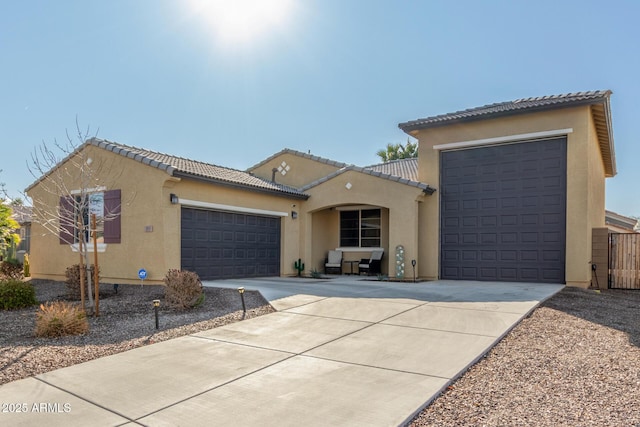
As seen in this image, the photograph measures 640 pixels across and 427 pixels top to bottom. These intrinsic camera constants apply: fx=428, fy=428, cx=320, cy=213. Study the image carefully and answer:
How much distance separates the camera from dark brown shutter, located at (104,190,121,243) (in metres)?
13.0

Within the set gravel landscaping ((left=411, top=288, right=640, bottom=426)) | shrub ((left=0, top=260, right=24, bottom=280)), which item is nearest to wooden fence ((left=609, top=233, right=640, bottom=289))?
gravel landscaping ((left=411, top=288, right=640, bottom=426))

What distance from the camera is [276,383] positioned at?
460 centimetres

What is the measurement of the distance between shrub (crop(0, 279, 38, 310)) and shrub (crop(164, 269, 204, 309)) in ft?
11.6

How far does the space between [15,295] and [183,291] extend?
403 centimetres

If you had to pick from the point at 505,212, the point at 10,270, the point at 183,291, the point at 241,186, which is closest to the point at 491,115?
the point at 505,212

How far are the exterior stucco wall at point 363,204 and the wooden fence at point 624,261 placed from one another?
20.4 feet

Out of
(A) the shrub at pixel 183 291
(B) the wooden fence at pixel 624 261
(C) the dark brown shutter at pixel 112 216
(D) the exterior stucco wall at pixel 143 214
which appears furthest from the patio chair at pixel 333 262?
(B) the wooden fence at pixel 624 261

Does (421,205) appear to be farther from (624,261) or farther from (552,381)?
(552,381)

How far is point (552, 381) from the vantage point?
465 cm

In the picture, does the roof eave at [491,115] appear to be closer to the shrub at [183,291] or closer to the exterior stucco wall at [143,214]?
the exterior stucco wall at [143,214]

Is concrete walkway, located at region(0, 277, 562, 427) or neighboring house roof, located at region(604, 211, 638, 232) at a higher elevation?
neighboring house roof, located at region(604, 211, 638, 232)

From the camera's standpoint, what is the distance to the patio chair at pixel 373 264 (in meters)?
16.7

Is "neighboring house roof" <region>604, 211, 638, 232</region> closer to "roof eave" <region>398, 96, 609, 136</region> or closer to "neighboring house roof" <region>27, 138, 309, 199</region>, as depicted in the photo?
"roof eave" <region>398, 96, 609, 136</region>

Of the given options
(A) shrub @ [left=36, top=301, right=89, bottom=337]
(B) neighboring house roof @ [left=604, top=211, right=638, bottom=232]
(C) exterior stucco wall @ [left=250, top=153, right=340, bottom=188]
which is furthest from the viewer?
(B) neighboring house roof @ [left=604, top=211, right=638, bottom=232]
